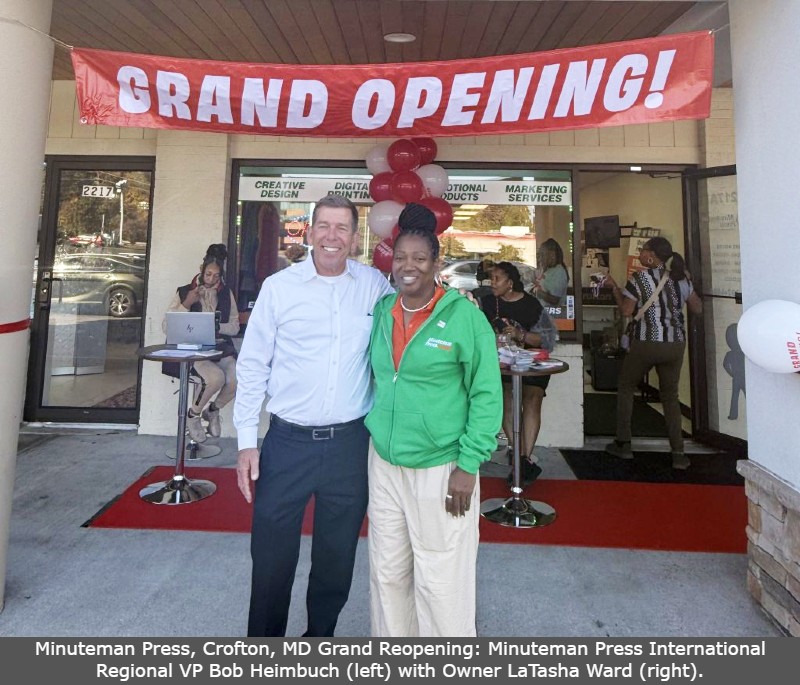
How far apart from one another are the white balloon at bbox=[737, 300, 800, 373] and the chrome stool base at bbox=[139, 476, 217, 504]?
131 inches

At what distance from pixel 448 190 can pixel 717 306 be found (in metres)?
2.81

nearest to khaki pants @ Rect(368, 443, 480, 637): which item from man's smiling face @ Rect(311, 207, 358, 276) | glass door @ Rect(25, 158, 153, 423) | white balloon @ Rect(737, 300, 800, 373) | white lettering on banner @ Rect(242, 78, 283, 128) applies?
man's smiling face @ Rect(311, 207, 358, 276)

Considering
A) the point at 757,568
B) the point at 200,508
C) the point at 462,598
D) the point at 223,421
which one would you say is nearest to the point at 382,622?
the point at 462,598

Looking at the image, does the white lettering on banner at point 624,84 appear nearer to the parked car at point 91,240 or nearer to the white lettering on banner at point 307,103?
the white lettering on banner at point 307,103

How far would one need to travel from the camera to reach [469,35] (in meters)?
3.96

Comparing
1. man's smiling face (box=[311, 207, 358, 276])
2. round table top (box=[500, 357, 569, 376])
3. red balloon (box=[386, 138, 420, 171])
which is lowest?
round table top (box=[500, 357, 569, 376])

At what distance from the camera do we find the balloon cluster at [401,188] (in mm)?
4148

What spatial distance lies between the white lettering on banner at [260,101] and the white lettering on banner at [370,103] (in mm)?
432

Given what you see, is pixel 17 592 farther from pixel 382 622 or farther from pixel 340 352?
pixel 340 352

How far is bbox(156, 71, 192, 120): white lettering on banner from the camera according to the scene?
9.00 ft

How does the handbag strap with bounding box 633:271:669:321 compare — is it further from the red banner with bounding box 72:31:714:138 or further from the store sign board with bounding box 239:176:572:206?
the red banner with bounding box 72:31:714:138

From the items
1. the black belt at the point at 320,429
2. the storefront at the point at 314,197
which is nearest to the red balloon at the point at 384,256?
the storefront at the point at 314,197

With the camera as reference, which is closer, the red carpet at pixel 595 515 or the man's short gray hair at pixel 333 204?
the man's short gray hair at pixel 333 204

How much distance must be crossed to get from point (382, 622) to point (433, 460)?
61 cm
